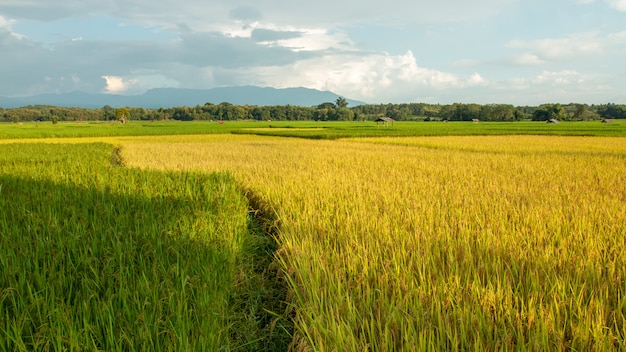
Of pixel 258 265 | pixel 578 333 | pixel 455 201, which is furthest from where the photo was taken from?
pixel 455 201

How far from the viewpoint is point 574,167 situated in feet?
28.6

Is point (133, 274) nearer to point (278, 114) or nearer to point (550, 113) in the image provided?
point (550, 113)

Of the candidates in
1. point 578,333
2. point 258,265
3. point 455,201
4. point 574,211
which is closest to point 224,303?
point 258,265

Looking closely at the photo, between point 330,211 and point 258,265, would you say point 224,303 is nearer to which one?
point 258,265

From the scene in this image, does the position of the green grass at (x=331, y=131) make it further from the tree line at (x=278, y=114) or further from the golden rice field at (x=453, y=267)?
the tree line at (x=278, y=114)

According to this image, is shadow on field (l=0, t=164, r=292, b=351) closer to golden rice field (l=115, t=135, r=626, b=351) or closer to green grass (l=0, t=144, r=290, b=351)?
green grass (l=0, t=144, r=290, b=351)

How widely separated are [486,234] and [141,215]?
10.1 feet

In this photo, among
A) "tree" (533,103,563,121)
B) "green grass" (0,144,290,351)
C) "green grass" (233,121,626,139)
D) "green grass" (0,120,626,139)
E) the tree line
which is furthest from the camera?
the tree line

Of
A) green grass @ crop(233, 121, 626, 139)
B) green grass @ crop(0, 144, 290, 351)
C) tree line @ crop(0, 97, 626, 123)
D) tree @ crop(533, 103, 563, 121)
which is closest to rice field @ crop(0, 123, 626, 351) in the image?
green grass @ crop(0, 144, 290, 351)

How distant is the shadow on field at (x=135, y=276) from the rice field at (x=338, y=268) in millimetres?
16

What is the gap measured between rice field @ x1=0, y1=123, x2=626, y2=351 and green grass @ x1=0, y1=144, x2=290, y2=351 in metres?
0.02

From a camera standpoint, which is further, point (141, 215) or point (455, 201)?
point (455, 201)

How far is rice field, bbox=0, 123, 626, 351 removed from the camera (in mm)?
1756

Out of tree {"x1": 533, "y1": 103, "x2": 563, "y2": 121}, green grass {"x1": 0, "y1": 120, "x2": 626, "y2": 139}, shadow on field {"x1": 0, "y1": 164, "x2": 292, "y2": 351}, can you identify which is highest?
tree {"x1": 533, "y1": 103, "x2": 563, "y2": 121}
